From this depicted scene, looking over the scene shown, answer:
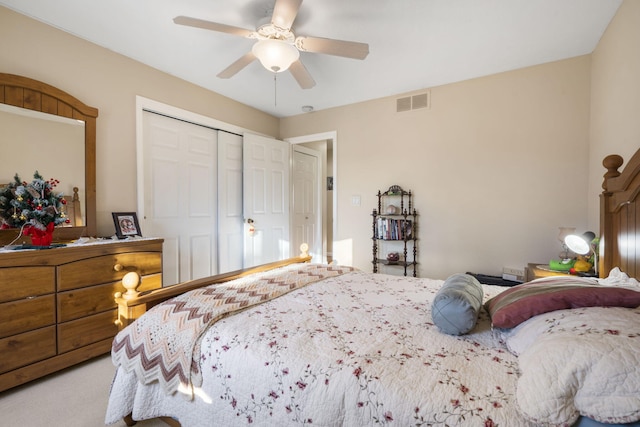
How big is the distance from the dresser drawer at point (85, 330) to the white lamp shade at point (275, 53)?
7.04 ft

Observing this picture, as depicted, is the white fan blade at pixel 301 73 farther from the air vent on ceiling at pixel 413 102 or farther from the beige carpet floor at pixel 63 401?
the beige carpet floor at pixel 63 401

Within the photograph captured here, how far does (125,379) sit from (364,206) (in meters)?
3.03

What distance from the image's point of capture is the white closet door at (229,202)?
11.8 ft

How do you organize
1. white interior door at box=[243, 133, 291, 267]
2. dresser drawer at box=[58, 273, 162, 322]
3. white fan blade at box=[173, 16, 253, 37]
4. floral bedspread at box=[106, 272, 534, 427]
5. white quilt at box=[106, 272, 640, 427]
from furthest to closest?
white interior door at box=[243, 133, 291, 267]
dresser drawer at box=[58, 273, 162, 322]
white fan blade at box=[173, 16, 253, 37]
floral bedspread at box=[106, 272, 534, 427]
white quilt at box=[106, 272, 640, 427]

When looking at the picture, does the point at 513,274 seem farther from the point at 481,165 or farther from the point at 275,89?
the point at 275,89

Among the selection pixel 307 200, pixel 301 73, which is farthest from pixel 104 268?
pixel 307 200

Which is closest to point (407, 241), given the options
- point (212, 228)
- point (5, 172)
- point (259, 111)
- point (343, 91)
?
point (343, 91)

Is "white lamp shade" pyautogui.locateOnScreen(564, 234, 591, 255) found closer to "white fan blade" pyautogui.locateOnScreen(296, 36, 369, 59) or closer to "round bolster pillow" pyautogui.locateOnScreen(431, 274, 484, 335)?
"round bolster pillow" pyautogui.locateOnScreen(431, 274, 484, 335)

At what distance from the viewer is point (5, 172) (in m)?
2.04

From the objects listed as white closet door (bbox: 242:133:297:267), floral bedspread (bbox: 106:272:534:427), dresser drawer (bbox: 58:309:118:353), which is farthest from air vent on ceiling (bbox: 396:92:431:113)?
dresser drawer (bbox: 58:309:118:353)

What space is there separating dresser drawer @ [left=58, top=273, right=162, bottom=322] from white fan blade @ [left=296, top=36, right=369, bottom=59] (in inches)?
86.9

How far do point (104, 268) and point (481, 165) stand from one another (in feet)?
11.6

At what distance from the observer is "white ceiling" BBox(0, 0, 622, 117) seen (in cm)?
204

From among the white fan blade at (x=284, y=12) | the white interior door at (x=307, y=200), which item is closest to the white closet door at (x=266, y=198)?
the white interior door at (x=307, y=200)
